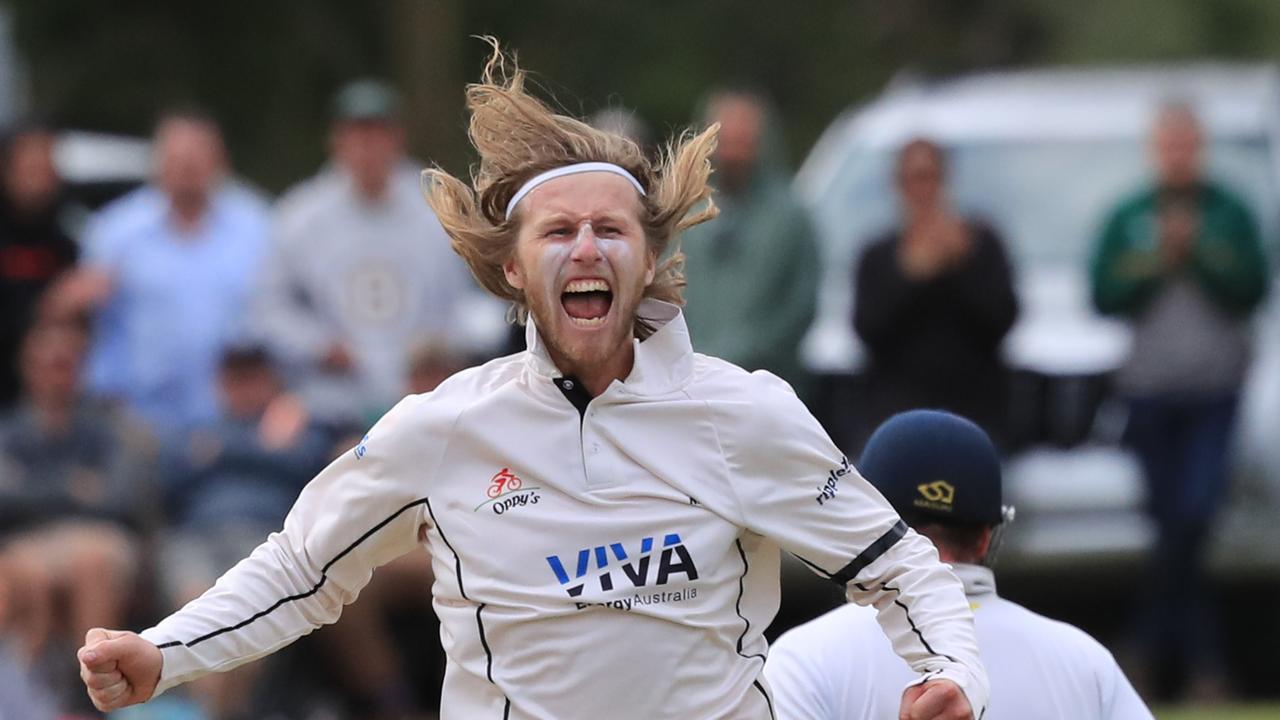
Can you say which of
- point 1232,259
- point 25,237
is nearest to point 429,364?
point 25,237

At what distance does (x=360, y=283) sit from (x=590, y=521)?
6066 mm

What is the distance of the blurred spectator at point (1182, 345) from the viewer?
927cm

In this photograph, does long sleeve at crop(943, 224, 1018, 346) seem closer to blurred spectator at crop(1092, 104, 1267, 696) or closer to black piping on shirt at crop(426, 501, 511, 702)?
blurred spectator at crop(1092, 104, 1267, 696)

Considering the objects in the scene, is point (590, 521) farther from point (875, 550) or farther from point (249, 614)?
point (249, 614)

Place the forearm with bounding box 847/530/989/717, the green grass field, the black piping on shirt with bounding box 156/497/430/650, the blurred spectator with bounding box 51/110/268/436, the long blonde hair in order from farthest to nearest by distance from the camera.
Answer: the blurred spectator with bounding box 51/110/268/436 → the green grass field → the long blonde hair → the black piping on shirt with bounding box 156/497/430/650 → the forearm with bounding box 847/530/989/717

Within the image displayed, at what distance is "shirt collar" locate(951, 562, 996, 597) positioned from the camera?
451cm

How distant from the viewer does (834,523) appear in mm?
4176

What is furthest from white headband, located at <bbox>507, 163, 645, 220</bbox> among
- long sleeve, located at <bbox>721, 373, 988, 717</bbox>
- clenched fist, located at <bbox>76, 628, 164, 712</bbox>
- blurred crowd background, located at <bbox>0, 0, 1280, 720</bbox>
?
blurred crowd background, located at <bbox>0, 0, 1280, 720</bbox>

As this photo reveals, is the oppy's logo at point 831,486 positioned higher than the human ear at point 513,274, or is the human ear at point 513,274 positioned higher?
the human ear at point 513,274

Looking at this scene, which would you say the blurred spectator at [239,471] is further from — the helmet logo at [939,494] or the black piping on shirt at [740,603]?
the black piping on shirt at [740,603]

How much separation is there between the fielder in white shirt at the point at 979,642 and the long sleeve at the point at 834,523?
0.97ft

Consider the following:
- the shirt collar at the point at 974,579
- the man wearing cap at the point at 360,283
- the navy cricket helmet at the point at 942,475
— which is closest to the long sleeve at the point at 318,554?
the navy cricket helmet at the point at 942,475

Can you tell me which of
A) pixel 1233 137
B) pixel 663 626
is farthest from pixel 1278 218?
pixel 663 626

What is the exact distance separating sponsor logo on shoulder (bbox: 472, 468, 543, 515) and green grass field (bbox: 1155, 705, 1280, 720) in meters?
5.14
